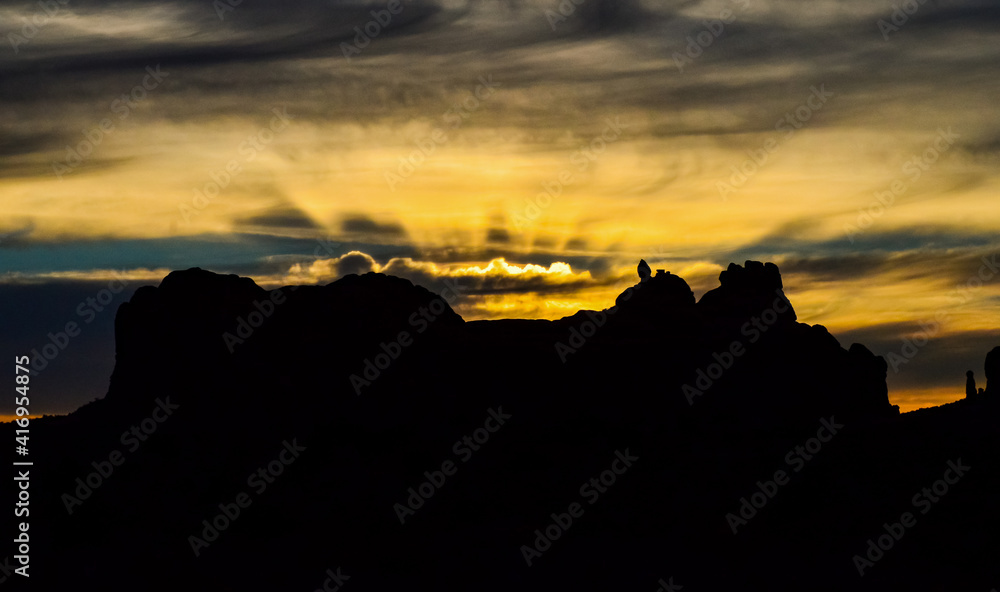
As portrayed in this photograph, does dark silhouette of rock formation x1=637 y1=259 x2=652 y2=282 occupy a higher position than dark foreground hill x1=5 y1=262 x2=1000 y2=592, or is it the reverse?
dark silhouette of rock formation x1=637 y1=259 x2=652 y2=282

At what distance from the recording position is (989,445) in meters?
93.2

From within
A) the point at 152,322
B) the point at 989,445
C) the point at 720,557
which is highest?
the point at 152,322

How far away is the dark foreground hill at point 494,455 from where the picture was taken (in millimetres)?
93125

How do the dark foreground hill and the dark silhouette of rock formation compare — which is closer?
the dark foreground hill

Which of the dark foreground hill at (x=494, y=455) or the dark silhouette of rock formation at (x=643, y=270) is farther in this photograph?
the dark silhouette of rock formation at (x=643, y=270)

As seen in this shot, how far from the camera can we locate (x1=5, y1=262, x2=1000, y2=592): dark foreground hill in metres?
93.1

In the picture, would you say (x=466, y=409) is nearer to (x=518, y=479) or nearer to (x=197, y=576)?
(x=518, y=479)

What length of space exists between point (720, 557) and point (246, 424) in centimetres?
4384

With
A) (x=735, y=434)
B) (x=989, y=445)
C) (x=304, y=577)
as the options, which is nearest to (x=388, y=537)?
(x=304, y=577)

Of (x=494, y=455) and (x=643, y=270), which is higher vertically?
(x=643, y=270)

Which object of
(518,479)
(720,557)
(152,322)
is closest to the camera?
(720,557)

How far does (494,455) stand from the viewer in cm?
10212

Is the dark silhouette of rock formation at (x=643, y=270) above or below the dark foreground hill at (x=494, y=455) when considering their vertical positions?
above

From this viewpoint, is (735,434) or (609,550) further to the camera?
(735,434)
